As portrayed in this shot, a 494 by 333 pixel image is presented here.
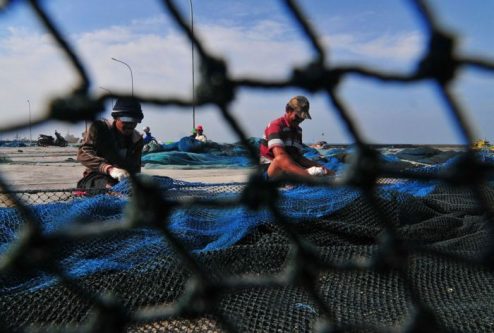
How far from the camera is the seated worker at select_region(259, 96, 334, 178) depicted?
15.7 feet

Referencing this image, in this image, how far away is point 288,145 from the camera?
5.11m

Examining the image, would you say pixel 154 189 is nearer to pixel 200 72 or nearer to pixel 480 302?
pixel 200 72

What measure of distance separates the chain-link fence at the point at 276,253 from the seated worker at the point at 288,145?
1.16 meters

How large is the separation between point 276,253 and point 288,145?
Answer: 291cm

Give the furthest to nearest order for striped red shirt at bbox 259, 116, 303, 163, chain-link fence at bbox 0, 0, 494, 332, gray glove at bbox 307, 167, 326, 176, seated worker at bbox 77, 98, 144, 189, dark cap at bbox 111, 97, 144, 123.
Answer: striped red shirt at bbox 259, 116, 303, 163 < gray glove at bbox 307, 167, 326, 176 < seated worker at bbox 77, 98, 144, 189 < dark cap at bbox 111, 97, 144, 123 < chain-link fence at bbox 0, 0, 494, 332

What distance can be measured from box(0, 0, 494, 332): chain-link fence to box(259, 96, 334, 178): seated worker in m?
1.16

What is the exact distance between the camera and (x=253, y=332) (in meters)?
1.70

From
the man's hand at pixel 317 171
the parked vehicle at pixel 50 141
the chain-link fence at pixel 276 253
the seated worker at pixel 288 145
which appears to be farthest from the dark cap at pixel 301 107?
the parked vehicle at pixel 50 141

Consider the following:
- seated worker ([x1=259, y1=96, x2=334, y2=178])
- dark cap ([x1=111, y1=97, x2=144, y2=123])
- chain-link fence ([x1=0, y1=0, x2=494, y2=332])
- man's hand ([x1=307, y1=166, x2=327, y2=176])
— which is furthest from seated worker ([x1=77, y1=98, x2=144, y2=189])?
man's hand ([x1=307, y1=166, x2=327, y2=176])

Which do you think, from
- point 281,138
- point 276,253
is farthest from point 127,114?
point 276,253

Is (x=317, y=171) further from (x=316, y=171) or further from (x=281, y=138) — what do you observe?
(x=281, y=138)

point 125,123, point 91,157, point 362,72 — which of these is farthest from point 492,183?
point 362,72

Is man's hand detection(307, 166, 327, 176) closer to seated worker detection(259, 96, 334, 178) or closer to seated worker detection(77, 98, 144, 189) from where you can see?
seated worker detection(259, 96, 334, 178)

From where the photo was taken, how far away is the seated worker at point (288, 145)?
15.7 ft
